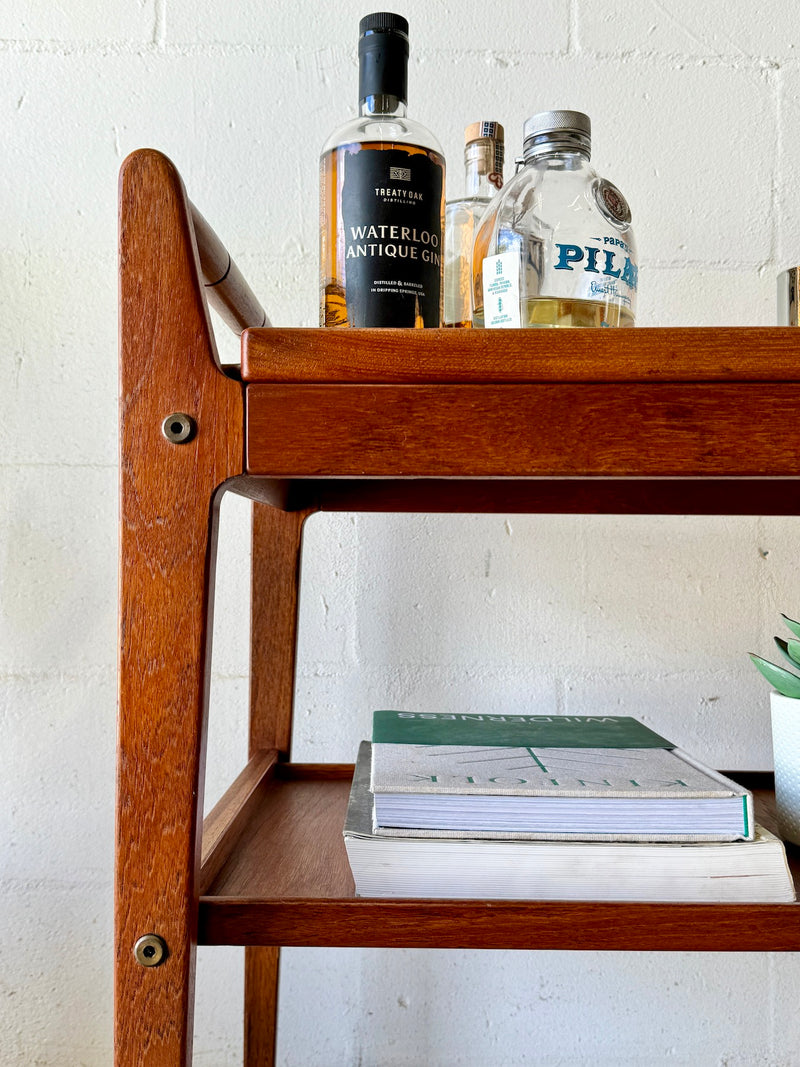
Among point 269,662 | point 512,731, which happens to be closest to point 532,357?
point 512,731

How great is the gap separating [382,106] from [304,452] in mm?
288

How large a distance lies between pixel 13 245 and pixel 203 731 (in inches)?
30.3

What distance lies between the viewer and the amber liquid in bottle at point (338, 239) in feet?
1.89

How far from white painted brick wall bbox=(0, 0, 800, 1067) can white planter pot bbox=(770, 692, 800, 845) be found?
0.39m

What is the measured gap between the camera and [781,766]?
63 centimetres

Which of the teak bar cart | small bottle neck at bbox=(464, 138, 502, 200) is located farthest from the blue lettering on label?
small bottle neck at bbox=(464, 138, 502, 200)

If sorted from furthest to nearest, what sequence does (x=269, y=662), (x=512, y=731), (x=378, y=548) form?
1. (x=378, y=548)
2. (x=269, y=662)
3. (x=512, y=731)

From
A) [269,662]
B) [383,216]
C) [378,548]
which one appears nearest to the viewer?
[383,216]

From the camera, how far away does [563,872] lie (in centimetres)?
52

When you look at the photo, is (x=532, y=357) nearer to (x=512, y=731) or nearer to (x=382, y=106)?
(x=382, y=106)

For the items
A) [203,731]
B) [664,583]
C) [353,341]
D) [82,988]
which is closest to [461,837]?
[203,731]

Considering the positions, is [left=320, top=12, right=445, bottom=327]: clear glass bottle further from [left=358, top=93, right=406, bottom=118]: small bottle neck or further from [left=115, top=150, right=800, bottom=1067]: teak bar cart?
[left=115, top=150, right=800, bottom=1067]: teak bar cart

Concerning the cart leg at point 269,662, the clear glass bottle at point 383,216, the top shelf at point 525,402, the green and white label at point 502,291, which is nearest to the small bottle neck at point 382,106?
the clear glass bottle at point 383,216

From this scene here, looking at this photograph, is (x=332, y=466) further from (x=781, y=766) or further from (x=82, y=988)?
(x=82, y=988)
